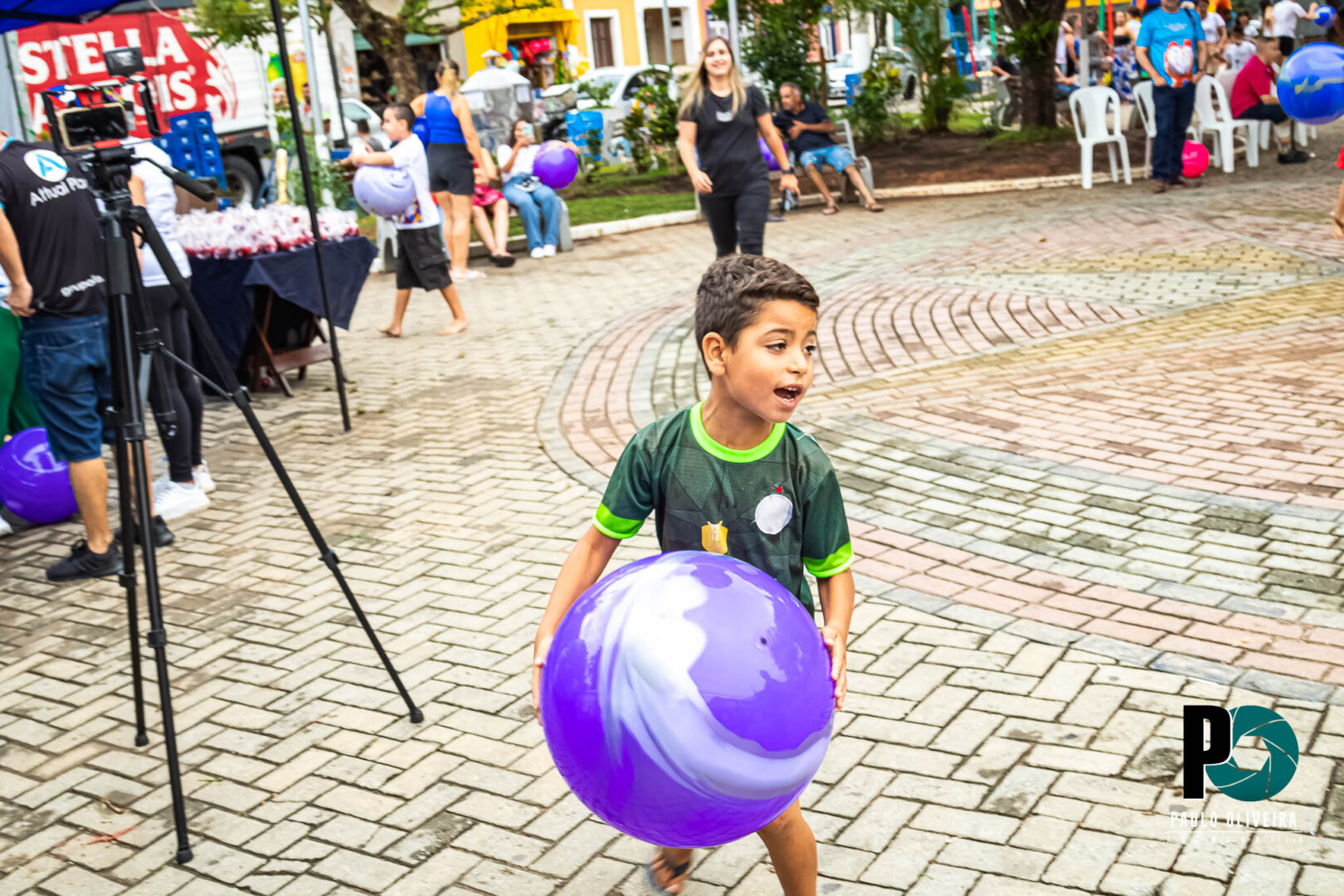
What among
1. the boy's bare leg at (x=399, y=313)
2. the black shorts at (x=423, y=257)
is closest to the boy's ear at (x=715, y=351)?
the black shorts at (x=423, y=257)

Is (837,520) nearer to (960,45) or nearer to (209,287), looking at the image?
(209,287)

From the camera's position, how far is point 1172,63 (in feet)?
43.5

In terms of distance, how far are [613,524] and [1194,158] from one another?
14.0m

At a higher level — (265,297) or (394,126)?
(394,126)

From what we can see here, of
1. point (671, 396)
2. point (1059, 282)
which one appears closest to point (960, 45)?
point (1059, 282)

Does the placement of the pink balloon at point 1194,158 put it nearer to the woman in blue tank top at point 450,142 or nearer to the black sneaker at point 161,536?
the woman in blue tank top at point 450,142

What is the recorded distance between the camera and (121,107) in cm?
484

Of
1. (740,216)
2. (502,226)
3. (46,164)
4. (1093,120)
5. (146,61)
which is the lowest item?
(502,226)

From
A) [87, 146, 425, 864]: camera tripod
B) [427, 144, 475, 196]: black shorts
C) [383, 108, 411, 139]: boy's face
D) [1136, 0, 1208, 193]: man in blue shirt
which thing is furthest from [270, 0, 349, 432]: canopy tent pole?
[1136, 0, 1208, 193]: man in blue shirt

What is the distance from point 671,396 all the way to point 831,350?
54.6 inches

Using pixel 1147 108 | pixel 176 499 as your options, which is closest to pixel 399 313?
pixel 176 499

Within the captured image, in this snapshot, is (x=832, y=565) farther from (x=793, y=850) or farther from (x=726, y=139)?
(x=726, y=139)

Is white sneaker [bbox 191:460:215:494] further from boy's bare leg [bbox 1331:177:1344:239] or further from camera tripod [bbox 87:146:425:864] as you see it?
boy's bare leg [bbox 1331:177:1344:239]

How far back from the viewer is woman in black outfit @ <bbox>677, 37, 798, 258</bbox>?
28.0 ft
